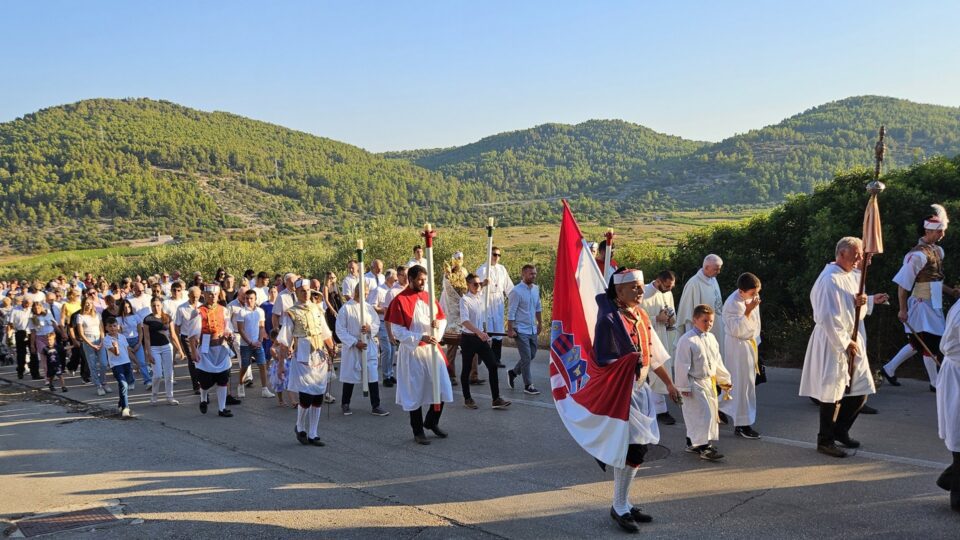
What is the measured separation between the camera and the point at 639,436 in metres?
5.96

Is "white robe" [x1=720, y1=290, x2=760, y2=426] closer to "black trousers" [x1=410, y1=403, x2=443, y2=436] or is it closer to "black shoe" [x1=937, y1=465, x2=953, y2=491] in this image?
"black shoe" [x1=937, y1=465, x2=953, y2=491]

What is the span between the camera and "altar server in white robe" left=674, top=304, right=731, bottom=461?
7.66 metres

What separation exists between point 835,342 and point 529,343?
496 centimetres

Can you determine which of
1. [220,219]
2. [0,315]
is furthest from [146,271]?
[220,219]

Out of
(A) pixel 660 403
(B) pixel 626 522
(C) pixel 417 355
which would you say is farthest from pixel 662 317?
(B) pixel 626 522

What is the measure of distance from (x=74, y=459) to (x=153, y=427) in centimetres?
174

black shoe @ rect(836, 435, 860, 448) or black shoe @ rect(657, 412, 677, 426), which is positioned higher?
black shoe @ rect(836, 435, 860, 448)

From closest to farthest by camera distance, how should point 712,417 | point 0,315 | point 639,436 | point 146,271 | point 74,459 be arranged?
point 639,436 → point 712,417 → point 74,459 → point 0,315 → point 146,271

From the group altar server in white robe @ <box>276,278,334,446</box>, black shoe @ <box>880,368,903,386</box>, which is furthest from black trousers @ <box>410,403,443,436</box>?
black shoe @ <box>880,368,903,386</box>

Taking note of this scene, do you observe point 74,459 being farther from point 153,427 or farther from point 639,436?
point 639,436

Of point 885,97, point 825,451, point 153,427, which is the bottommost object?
point 153,427

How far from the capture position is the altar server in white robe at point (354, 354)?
432 inches

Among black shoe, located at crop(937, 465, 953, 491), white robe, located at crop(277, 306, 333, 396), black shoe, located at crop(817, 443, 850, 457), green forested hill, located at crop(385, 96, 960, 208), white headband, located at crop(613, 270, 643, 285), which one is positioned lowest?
black shoe, located at crop(817, 443, 850, 457)

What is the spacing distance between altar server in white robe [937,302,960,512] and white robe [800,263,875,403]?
1.36 metres
